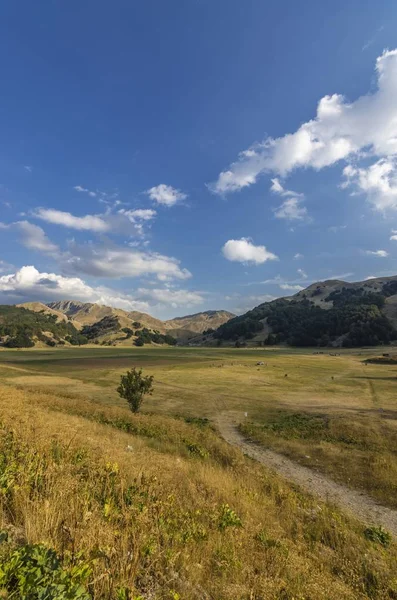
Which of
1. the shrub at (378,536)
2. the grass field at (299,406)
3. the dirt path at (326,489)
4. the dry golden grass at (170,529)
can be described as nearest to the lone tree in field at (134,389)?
the grass field at (299,406)

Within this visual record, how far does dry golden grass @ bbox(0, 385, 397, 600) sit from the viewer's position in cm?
522

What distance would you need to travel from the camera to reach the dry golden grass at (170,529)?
5.22 m

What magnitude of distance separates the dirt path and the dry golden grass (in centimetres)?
265

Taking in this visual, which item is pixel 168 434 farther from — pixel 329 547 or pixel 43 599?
pixel 43 599

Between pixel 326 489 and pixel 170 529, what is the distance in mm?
14108

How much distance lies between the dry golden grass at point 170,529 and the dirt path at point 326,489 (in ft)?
8.68

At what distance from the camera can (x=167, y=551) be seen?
577 cm

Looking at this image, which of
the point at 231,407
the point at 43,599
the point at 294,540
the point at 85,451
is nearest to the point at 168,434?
the point at 85,451

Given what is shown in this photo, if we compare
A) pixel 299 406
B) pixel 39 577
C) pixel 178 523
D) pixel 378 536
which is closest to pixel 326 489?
pixel 378 536

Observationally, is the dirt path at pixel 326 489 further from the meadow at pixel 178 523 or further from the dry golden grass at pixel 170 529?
the dry golden grass at pixel 170 529

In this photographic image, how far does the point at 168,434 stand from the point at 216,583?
17.6m

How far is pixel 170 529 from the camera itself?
6.91 m

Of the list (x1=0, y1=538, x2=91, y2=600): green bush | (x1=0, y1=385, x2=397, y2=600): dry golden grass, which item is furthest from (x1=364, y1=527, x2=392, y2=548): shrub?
(x1=0, y1=538, x2=91, y2=600): green bush

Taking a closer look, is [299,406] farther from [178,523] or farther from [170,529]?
[170,529]
